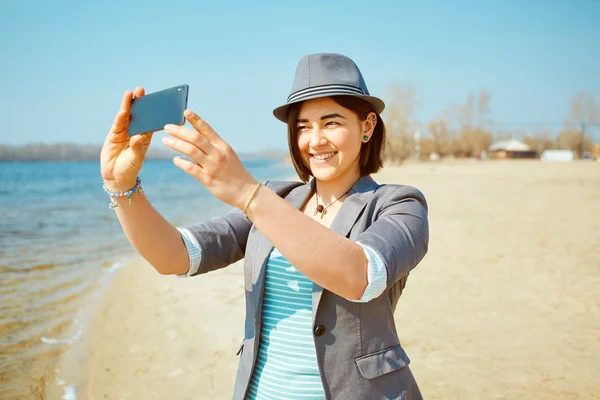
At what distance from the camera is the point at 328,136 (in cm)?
189

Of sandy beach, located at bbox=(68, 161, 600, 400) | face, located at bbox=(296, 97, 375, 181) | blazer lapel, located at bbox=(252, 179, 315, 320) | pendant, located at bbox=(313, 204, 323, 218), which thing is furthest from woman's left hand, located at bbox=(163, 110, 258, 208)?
sandy beach, located at bbox=(68, 161, 600, 400)

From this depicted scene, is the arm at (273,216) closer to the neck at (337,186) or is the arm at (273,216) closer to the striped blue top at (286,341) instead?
the striped blue top at (286,341)

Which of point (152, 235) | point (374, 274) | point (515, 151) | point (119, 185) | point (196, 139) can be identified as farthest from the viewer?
point (515, 151)

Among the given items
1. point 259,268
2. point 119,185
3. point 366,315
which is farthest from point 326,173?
point 119,185

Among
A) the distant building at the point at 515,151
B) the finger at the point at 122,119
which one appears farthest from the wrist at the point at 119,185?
the distant building at the point at 515,151

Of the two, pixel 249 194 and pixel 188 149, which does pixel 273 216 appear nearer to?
pixel 249 194

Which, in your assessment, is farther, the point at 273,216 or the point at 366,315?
the point at 366,315

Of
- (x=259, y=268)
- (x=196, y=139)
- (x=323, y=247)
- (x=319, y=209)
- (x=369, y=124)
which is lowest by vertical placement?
(x=259, y=268)

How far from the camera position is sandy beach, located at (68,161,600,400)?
15.1 ft

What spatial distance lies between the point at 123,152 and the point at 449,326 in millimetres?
5204

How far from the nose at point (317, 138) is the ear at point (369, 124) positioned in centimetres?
24

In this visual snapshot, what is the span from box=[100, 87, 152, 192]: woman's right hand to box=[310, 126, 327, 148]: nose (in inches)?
24.7

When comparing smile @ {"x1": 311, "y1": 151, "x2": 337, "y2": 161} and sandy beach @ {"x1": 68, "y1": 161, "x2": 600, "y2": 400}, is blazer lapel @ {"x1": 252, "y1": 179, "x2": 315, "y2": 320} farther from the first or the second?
sandy beach @ {"x1": 68, "y1": 161, "x2": 600, "y2": 400}

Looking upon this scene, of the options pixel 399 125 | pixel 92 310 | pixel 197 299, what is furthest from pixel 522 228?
pixel 399 125
